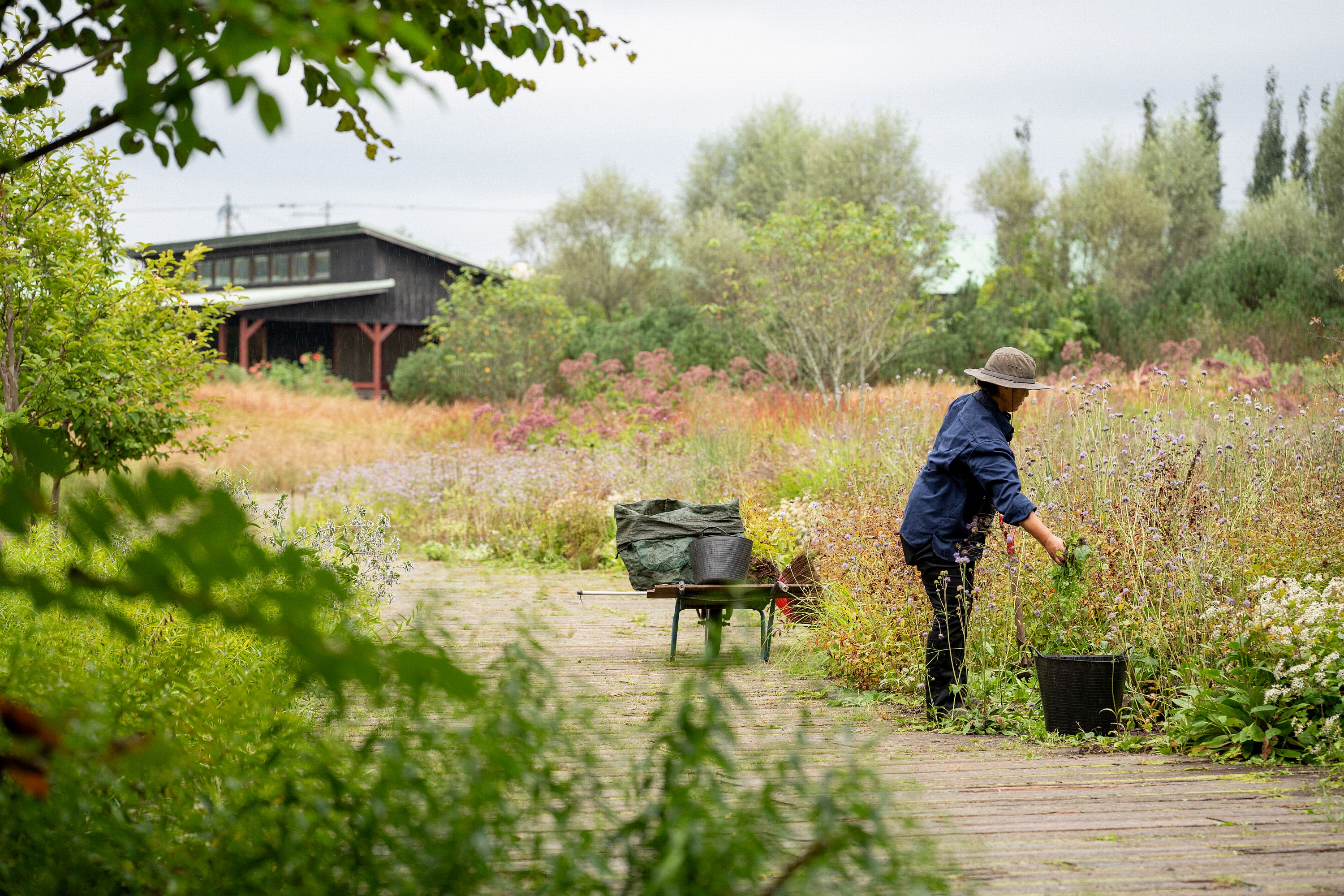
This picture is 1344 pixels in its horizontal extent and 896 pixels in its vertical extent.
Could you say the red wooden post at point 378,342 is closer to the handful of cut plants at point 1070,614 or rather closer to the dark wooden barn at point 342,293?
the dark wooden barn at point 342,293

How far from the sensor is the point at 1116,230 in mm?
28344

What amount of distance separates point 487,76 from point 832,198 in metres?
15.6

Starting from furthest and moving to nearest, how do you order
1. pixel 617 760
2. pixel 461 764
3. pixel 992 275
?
pixel 992 275 < pixel 617 760 < pixel 461 764

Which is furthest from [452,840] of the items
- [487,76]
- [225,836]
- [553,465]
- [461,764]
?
[553,465]

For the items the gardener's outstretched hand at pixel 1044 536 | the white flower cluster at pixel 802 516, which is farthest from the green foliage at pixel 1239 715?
the white flower cluster at pixel 802 516

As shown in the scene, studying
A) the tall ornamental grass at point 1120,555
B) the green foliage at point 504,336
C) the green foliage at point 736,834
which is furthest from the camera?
the green foliage at point 504,336

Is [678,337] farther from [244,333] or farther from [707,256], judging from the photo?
[244,333]

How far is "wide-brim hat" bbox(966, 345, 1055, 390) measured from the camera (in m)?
4.55

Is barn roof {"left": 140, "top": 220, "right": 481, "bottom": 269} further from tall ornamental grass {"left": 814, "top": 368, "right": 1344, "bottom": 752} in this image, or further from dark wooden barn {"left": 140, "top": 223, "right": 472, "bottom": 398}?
Answer: tall ornamental grass {"left": 814, "top": 368, "right": 1344, "bottom": 752}

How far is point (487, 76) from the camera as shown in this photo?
2865 mm

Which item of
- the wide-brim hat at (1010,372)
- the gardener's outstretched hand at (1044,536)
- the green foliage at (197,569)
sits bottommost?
the gardener's outstretched hand at (1044,536)

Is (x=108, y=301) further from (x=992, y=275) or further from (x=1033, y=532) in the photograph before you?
(x=992, y=275)

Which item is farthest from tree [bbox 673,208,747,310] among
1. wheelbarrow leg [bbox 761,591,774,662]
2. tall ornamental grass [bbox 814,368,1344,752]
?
wheelbarrow leg [bbox 761,591,774,662]

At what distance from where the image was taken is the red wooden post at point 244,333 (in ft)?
88.4
